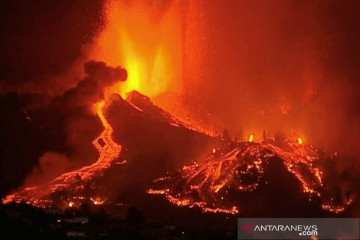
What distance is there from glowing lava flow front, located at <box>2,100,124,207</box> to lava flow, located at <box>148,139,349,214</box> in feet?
15.6

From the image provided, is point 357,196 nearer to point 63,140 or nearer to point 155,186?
point 155,186

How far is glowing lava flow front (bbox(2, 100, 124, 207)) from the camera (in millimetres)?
59250

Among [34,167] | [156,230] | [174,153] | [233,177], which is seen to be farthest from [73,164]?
Answer: [156,230]

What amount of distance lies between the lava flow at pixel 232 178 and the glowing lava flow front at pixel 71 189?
4.75 m

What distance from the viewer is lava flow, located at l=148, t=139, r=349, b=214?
62281mm

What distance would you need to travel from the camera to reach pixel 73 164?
231 feet

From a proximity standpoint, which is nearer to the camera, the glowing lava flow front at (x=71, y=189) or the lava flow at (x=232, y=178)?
the glowing lava flow front at (x=71, y=189)

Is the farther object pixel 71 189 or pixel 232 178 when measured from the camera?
pixel 232 178

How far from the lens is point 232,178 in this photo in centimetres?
6581

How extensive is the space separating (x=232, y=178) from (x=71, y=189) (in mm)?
12720

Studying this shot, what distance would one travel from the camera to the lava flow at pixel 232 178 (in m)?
62.3

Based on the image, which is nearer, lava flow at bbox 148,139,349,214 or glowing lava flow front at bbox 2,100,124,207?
glowing lava flow front at bbox 2,100,124,207

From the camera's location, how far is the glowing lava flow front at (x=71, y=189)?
5925 centimetres

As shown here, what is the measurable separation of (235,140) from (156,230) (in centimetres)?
2705
